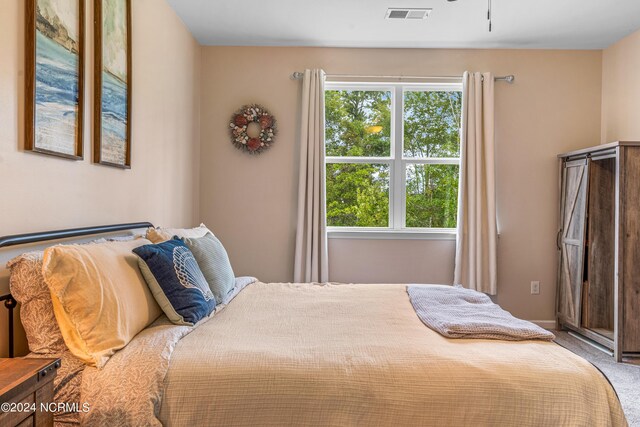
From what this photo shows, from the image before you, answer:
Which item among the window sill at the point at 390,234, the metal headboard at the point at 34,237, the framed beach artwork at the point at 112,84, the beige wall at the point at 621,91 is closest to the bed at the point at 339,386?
the metal headboard at the point at 34,237

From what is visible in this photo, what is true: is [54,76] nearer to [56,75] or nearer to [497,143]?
[56,75]

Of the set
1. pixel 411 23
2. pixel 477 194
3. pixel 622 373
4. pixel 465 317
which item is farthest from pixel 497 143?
pixel 465 317

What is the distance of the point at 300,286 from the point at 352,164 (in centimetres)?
174

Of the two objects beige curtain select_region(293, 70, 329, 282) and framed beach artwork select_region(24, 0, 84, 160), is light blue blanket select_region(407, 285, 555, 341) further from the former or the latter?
framed beach artwork select_region(24, 0, 84, 160)

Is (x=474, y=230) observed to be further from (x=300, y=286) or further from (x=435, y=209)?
(x=300, y=286)

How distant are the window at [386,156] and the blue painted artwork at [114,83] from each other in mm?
2105

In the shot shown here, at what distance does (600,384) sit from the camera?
5.22ft

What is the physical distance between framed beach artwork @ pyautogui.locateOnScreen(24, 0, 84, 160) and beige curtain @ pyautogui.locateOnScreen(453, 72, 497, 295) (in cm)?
313

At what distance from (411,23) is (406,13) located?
0.76 feet

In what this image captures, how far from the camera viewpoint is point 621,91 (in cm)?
408

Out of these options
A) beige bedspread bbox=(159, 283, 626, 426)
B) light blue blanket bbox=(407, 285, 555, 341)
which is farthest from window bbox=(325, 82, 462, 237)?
beige bedspread bbox=(159, 283, 626, 426)

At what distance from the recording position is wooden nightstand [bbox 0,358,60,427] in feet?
3.81

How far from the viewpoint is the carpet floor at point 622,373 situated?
261 cm

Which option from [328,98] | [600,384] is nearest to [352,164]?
[328,98]
